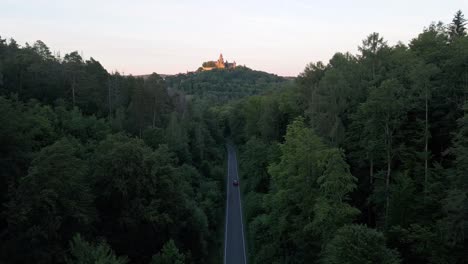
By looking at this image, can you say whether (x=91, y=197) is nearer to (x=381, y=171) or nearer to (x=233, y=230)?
(x=381, y=171)

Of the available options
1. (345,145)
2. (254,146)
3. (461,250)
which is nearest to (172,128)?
(254,146)

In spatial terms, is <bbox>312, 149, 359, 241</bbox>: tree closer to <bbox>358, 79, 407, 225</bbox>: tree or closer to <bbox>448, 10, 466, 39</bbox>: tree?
<bbox>358, 79, 407, 225</bbox>: tree

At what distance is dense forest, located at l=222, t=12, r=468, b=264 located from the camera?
21062mm

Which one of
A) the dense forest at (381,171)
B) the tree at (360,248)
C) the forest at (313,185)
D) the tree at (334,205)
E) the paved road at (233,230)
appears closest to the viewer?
the tree at (360,248)

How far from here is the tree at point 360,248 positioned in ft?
60.6

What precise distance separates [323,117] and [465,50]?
11190 mm

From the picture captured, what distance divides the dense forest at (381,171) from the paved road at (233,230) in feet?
5.39

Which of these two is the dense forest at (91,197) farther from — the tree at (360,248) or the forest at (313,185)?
the tree at (360,248)

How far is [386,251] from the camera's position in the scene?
18.9m

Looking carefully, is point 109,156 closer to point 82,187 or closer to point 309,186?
point 82,187

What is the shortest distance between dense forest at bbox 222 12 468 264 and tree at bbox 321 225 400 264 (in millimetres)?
44

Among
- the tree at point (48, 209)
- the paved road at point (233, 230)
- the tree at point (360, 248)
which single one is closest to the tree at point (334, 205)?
the tree at point (360, 248)

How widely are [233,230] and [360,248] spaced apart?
2784 centimetres

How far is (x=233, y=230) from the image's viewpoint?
45188 millimetres
